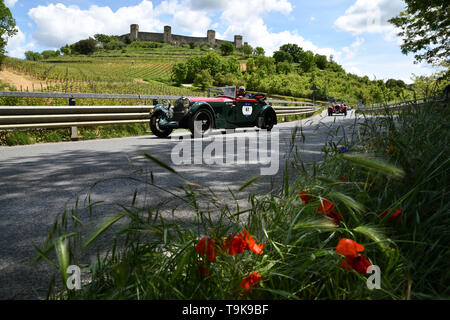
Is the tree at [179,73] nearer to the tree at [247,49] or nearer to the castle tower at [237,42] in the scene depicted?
the tree at [247,49]

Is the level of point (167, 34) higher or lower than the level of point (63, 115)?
higher

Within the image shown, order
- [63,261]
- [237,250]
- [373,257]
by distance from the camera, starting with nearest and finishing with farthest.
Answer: [63,261], [237,250], [373,257]

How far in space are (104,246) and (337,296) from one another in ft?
4.82

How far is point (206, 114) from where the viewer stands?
28.1 ft

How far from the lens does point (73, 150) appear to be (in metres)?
5.86

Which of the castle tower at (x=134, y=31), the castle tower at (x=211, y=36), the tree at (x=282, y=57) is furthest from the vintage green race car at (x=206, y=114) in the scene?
the castle tower at (x=134, y=31)

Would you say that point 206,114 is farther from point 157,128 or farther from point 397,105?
point 397,105

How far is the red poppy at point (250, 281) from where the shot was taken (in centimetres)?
124

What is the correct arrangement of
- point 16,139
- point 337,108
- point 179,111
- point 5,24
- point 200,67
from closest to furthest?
point 16,139, point 179,111, point 337,108, point 5,24, point 200,67

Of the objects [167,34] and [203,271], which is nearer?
[203,271]

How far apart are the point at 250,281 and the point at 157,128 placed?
7.61 metres

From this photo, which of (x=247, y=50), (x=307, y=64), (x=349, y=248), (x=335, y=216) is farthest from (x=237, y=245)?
(x=247, y=50)
